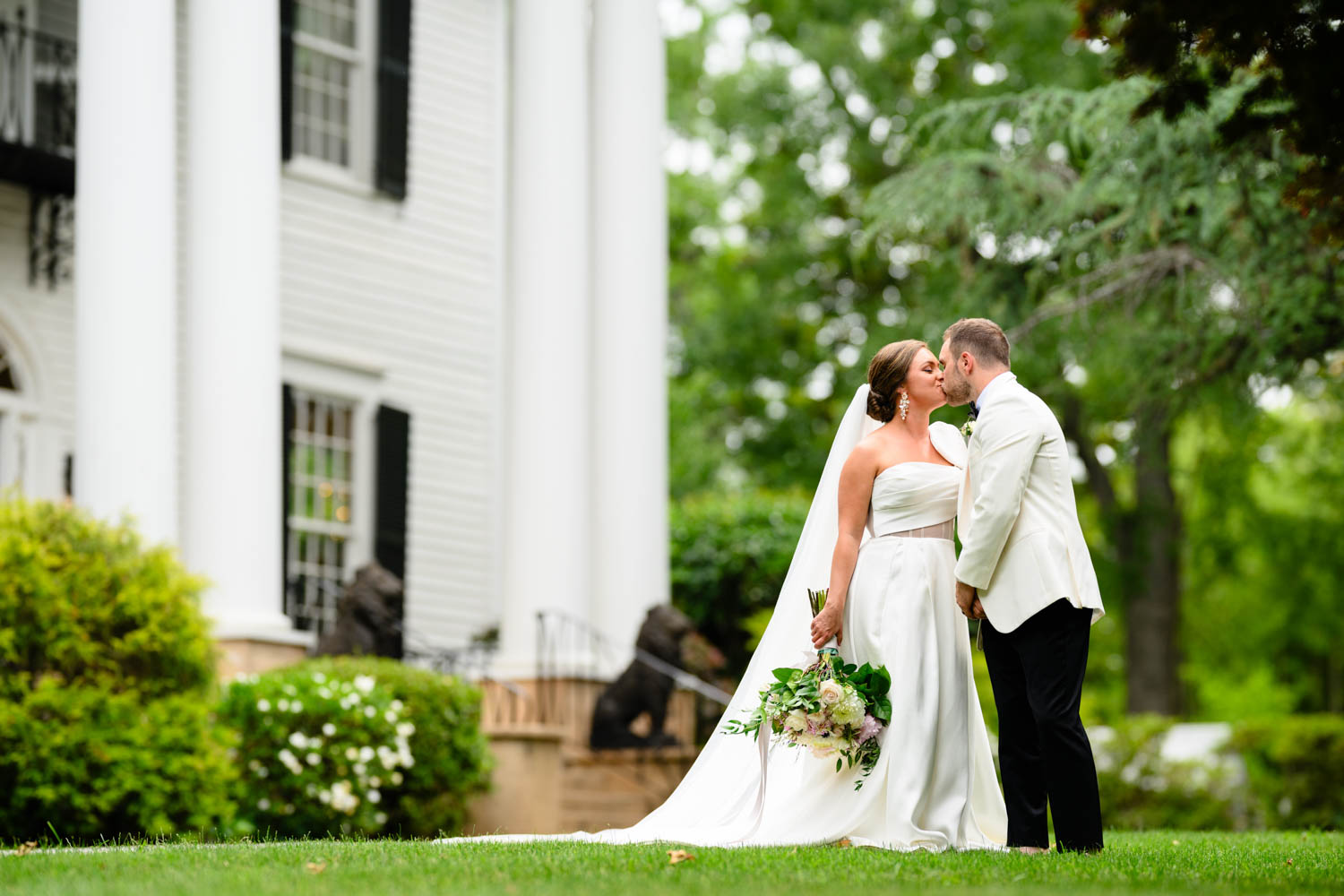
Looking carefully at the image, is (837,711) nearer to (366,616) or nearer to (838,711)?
(838,711)

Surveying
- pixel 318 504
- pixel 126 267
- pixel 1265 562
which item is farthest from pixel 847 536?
pixel 1265 562

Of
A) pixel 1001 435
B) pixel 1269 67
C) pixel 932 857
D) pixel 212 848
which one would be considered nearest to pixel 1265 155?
pixel 1269 67

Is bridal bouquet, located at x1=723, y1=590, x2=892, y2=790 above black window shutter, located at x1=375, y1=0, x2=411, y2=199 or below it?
below

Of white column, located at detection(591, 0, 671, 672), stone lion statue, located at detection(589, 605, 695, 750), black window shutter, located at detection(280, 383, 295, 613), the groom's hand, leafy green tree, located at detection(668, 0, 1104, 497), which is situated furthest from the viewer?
leafy green tree, located at detection(668, 0, 1104, 497)

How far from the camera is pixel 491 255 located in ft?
63.5

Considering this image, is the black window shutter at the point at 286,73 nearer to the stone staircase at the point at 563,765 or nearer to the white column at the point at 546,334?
the white column at the point at 546,334

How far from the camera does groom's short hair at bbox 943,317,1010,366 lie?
7.12 m

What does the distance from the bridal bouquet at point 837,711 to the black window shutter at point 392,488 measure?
10451 mm

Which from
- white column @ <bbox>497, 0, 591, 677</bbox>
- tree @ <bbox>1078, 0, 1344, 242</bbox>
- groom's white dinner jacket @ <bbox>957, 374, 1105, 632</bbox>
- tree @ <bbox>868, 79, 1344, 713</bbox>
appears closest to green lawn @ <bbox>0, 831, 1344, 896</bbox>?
groom's white dinner jacket @ <bbox>957, 374, 1105, 632</bbox>

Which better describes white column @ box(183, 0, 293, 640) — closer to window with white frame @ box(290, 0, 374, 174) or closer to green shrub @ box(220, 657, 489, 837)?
green shrub @ box(220, 657, 489, 837)

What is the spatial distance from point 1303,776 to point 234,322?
1208 cm

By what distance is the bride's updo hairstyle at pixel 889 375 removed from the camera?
23.9ft

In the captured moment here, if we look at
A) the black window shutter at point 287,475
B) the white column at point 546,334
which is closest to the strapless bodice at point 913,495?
the white column at point 546,334

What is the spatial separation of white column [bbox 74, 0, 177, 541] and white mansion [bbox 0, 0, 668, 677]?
0.07ft
